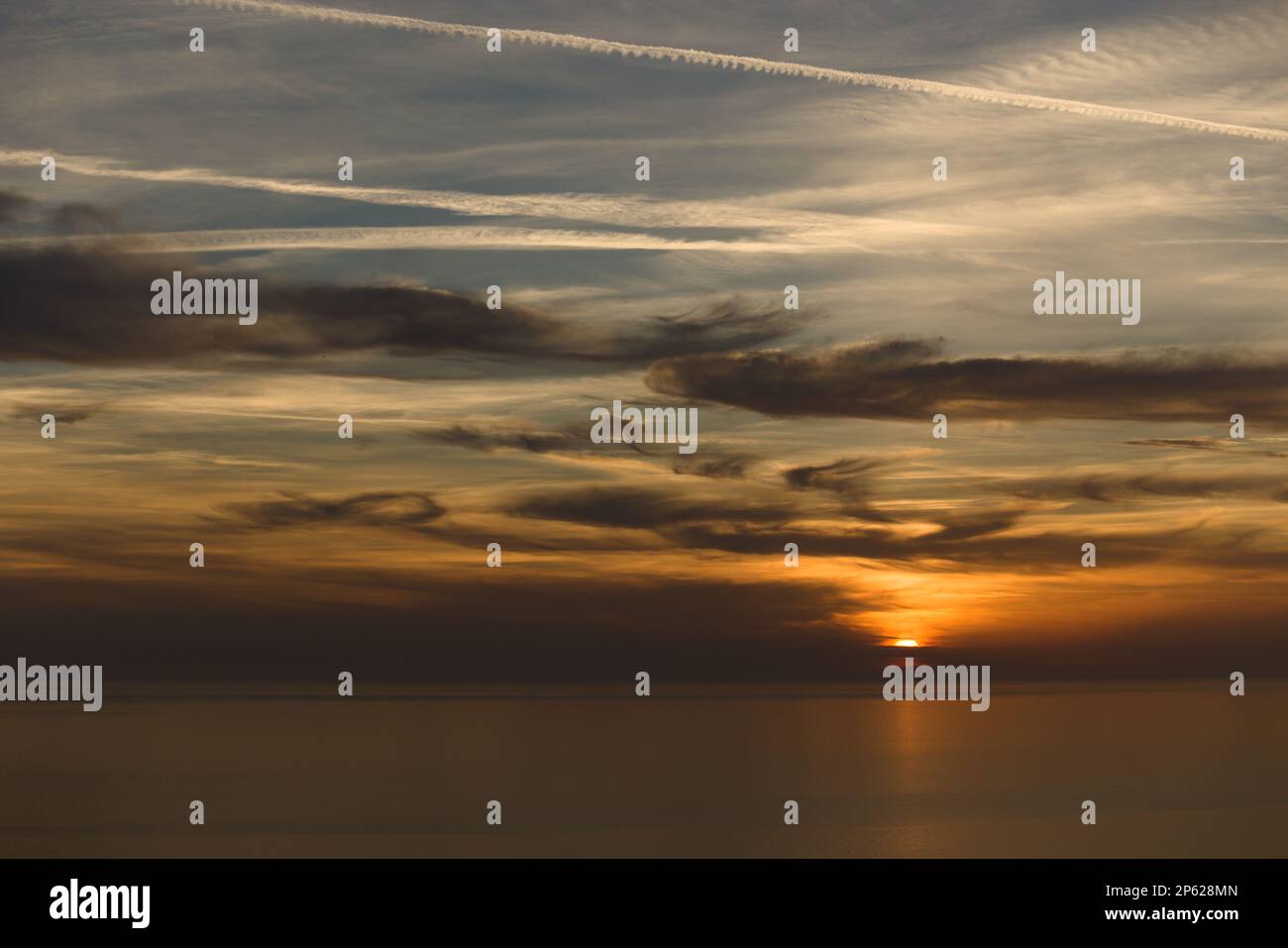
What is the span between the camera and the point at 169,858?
53.1 meters

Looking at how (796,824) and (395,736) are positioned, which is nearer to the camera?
(796,824)
